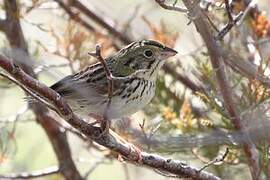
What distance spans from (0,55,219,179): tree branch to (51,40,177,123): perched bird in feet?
0.65

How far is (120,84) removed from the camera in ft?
11.0

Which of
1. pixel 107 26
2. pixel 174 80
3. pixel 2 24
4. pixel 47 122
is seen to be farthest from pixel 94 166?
pixel 107 26

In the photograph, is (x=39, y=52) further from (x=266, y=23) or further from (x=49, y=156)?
(x=49, y=156)

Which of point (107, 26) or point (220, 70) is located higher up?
point (220, 70)

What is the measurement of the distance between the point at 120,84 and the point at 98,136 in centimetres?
49

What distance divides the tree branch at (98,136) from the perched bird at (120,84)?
0.65ft

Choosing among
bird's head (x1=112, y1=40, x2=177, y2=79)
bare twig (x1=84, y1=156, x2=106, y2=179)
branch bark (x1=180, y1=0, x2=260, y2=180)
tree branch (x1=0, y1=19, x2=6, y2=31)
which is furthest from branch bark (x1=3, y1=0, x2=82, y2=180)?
branch bark (x1=180, y1=0, x2=260, y2=180)

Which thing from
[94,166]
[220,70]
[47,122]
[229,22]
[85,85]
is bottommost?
[94,166]

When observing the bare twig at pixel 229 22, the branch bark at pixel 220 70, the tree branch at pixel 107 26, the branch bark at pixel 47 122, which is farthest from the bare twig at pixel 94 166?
the bare twig at pixel 229 22

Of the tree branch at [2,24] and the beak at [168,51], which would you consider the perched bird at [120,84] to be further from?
the tree branch at [2,24]

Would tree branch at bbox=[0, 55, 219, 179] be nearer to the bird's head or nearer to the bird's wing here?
the bird's wing

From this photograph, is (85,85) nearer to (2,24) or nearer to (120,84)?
(120,84)

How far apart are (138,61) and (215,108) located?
20.7 inches

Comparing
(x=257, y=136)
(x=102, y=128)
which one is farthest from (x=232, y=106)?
(x=102, y=128)
